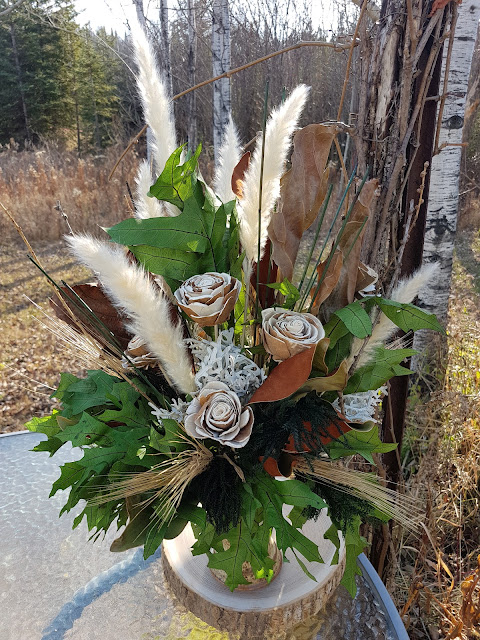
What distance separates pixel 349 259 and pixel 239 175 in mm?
223

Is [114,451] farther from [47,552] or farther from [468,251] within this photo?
Answer: [468,251]

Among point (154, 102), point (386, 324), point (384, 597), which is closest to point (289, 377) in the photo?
point (386, 324)

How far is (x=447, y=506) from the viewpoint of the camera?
65.7 inches

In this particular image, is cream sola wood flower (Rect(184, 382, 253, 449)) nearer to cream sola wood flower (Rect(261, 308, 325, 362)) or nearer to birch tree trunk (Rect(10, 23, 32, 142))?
cream sola wood flower (Rect(261, 308, 325, 362))

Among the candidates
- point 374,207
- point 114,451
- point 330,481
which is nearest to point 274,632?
point 330,481

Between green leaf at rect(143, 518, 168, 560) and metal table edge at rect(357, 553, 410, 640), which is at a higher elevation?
green leaf at rect(143, 518, 168, 560)

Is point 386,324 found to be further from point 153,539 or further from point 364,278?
point 153,539

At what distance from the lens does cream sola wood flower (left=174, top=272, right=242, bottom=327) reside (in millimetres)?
527

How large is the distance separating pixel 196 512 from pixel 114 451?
0.13 m

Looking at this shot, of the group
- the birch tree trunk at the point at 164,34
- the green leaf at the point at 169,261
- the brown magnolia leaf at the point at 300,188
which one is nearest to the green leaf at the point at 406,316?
the brown magnolia leaf at the point at 300,188

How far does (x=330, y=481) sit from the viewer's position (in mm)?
640

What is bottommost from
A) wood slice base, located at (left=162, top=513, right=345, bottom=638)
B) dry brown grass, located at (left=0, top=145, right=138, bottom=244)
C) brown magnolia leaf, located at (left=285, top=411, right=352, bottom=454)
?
dry brown grass, located at (left=0, top=145, right=138, bottom=244)

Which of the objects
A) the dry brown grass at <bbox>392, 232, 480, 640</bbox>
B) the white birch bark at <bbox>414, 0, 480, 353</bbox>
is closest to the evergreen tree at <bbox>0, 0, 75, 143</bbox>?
the white birch bark at <bbox>414, 0, 480, 353</bbox>

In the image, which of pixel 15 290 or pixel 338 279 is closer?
pixel 338 279
